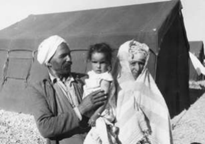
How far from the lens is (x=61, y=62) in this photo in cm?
193

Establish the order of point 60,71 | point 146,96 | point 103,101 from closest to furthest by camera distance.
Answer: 1. point 103,101
2. point 60,71
3. point 146,96

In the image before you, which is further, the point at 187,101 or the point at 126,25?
the point at 187,101

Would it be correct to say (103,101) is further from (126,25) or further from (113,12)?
(113,12)

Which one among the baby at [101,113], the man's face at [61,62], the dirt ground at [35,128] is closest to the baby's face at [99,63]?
the baby at [101,113]

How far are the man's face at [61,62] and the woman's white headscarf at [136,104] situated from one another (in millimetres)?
418

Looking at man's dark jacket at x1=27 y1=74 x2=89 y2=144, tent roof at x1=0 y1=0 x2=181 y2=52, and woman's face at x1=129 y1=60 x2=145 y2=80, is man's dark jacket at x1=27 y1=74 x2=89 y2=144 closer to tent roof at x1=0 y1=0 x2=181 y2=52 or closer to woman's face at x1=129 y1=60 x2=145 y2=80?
woman's face at x1=129 y1=60 x2=145 y2=80

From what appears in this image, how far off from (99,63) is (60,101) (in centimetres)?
62

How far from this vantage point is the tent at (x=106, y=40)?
5758 millimetres

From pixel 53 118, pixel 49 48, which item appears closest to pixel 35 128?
pixel 49 48

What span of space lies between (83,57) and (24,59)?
2046 mm

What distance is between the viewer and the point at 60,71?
194 centimetres

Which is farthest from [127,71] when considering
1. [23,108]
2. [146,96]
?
[23,108]

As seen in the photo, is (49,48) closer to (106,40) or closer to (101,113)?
(101,113)

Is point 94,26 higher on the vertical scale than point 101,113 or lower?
higher
